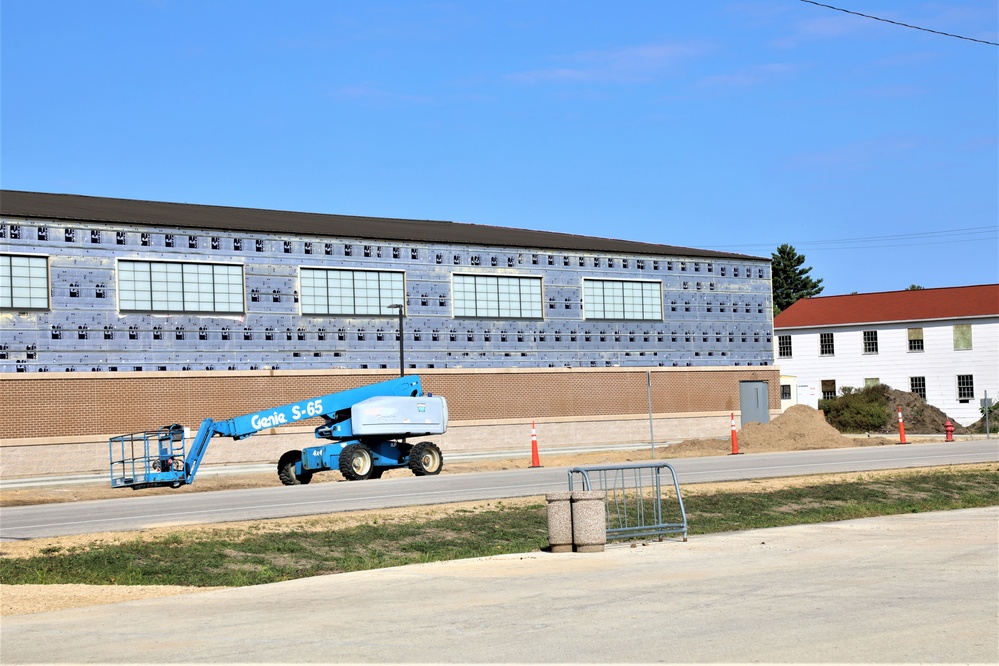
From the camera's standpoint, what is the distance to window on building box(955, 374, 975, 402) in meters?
66.1

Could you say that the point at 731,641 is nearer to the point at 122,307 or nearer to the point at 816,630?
the point at 816,630

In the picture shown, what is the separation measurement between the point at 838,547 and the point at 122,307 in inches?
1343

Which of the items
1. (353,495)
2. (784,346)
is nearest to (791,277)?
(784,346)

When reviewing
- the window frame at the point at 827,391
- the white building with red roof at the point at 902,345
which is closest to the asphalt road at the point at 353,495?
the white building with red roof at the point at 902,345

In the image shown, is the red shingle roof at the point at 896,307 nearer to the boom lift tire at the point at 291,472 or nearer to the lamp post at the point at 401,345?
the lamp post at the point at 401,345

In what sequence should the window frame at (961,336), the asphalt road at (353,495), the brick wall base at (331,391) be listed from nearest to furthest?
the asphalt road at (353,495) → the brick wall base at (331,391) → the window frame at (961,336)

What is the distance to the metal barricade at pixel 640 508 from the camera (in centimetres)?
1662

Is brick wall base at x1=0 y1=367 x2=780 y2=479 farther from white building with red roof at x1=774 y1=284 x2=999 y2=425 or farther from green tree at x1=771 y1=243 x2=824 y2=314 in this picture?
green tree at x1=771 y1=243 x2=824 y2=314

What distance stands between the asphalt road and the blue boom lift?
164cm

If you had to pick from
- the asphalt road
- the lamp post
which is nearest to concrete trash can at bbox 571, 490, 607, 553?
the asphalt road

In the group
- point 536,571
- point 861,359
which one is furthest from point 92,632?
point 861,359

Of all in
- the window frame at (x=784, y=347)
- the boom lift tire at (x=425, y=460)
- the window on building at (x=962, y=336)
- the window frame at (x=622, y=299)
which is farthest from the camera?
the window frame at (x=784, y=347)

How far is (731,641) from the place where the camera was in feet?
30.0

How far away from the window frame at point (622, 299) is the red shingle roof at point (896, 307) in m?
18.7
